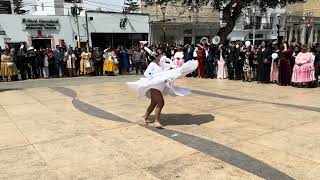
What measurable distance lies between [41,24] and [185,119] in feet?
87.2

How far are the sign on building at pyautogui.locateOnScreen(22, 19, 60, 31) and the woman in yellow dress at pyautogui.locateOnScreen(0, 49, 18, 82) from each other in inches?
573

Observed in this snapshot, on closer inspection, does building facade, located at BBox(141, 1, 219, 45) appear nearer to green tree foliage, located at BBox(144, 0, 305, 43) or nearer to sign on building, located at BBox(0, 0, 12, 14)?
sign on building, located at BBox(0, 0, 12, 14)

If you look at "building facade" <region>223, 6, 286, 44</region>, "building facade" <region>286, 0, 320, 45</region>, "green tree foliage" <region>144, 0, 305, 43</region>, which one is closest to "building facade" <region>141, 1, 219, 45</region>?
"building facade" <region>223, 6, 286, 44</region>

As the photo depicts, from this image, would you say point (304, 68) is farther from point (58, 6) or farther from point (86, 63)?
point (58, 6)

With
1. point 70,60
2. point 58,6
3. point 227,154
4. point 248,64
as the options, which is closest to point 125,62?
point 70,60

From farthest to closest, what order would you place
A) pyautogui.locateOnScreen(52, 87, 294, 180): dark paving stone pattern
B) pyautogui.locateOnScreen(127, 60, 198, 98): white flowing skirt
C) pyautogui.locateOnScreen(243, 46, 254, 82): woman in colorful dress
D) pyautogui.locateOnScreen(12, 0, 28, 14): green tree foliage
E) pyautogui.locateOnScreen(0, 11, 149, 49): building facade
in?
1. pyautogui.locateOnScreen(12, 0, 28, 14): green tree foliage
2. pyautogui.locateOnScreen(0, 11, 149, 49): building facade
3. pyautogui.locateOnScreen(243, 46, 254, 82): woman in colorful dress
4. pyautogui.locateOnScreen(127, 60, 198, 98): white flowing skirt
5. pyautogui.locateOnScreen(52, 87, 294, 180): dark paving stone pattern

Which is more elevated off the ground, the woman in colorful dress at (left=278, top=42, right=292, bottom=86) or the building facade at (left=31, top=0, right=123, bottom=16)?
the building facade at (left=31, top=0, right=123, bottom=16)

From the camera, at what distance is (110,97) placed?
11.9m

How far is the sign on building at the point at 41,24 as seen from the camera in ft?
105

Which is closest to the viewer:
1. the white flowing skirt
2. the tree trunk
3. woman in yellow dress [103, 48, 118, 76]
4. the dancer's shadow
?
the white flowing skirt

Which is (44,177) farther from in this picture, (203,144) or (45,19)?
(45,19)

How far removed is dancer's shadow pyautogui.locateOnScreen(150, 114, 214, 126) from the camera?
8258mm

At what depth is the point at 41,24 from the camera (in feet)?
107

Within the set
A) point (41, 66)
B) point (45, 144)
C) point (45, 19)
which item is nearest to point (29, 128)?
point (45, 144)
